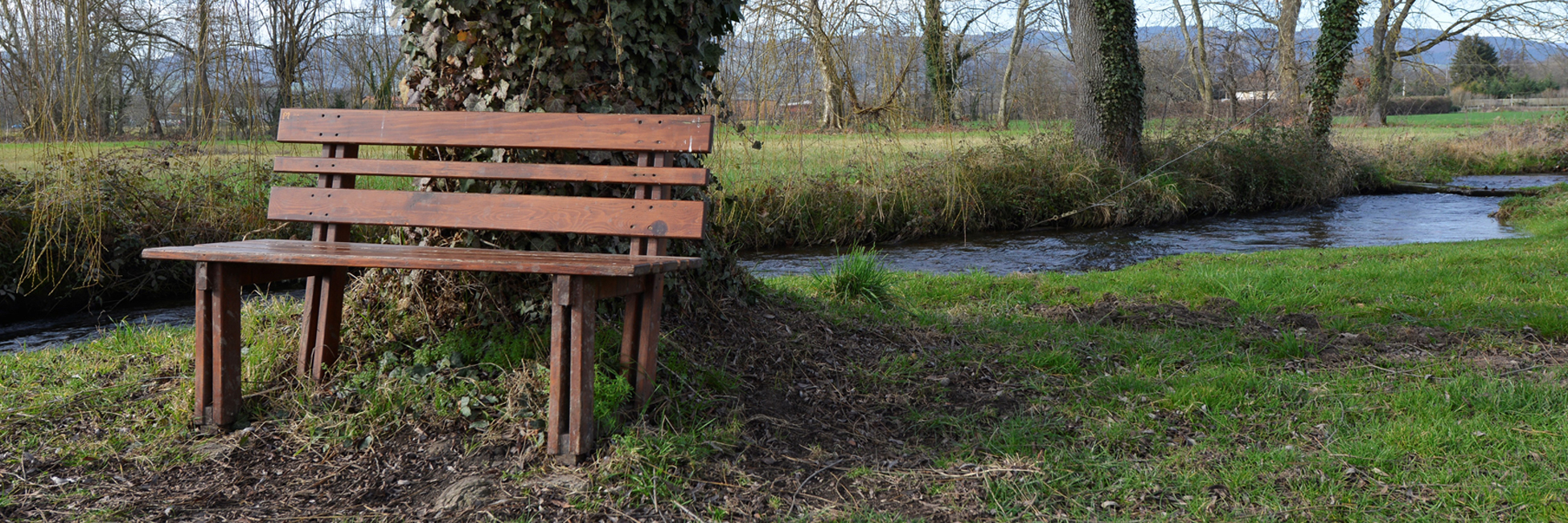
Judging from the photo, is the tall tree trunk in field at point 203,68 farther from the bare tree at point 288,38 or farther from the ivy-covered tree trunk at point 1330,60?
the ivy-covered tree trunk at point 1330,60

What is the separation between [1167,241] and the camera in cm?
1052

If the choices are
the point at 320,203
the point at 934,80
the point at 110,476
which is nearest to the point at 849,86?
the point at 934,80

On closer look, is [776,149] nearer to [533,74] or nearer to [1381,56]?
[533,74]

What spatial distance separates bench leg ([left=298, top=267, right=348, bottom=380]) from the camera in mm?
3342

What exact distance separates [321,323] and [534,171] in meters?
0.95

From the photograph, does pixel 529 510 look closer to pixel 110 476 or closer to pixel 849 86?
pixel 110 476

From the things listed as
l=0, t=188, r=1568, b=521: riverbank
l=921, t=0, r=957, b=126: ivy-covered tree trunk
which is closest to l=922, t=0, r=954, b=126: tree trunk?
l=921, t=0, r=957, b=126: ivy-covered tree trunk

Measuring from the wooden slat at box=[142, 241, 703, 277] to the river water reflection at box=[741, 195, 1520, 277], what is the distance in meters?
5.01

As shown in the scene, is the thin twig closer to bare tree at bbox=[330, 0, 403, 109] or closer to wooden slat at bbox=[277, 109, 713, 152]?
wooden slat at bbox=[277, 109, 713, 152]

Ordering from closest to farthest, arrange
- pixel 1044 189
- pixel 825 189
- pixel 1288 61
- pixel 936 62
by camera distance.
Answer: pixel 936 62, pixel 825 189, pixel 1044 189, pixel 1288 61

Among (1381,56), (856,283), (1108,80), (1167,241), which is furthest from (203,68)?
(1381,56)

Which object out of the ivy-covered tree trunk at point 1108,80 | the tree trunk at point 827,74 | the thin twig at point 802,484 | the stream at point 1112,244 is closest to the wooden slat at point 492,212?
the thin twig at point 802,484

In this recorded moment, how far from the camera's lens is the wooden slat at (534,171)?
312cm

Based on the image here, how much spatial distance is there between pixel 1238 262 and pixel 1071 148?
195 inches
